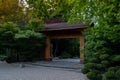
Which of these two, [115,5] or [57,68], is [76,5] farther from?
[57,68]

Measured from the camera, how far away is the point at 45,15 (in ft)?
15.5

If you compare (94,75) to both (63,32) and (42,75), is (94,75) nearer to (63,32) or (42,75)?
(42,75)

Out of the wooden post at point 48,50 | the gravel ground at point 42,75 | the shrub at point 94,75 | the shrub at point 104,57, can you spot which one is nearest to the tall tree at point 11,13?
the wooden post at point 48,50

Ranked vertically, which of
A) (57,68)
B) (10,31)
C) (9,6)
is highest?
(9,6)

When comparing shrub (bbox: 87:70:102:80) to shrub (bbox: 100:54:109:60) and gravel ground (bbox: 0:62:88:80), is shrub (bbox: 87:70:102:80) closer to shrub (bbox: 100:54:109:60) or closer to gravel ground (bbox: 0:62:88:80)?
shrub (bbox: 100:54:109:60)

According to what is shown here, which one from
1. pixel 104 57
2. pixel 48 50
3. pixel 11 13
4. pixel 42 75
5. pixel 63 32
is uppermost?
pixel 11 13

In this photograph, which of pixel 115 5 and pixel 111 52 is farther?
pixel 111 52

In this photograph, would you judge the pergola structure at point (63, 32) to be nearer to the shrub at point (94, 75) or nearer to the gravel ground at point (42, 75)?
the gravel ground at point (42, 75)

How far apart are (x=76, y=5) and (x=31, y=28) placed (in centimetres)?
1721

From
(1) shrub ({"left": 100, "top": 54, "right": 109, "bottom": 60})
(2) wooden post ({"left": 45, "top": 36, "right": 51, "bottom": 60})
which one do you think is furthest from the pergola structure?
(1) shrub ({"left": 100, "top": 54, "right": 109, "bottom": 60})

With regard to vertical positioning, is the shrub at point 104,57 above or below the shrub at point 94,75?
above

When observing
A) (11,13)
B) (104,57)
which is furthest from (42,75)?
(11,13)

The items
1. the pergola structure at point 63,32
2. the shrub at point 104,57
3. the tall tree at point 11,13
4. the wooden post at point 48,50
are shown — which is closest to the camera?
the shrub at point 104,57

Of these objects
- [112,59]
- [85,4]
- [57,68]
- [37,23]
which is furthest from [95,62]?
[37,23]
